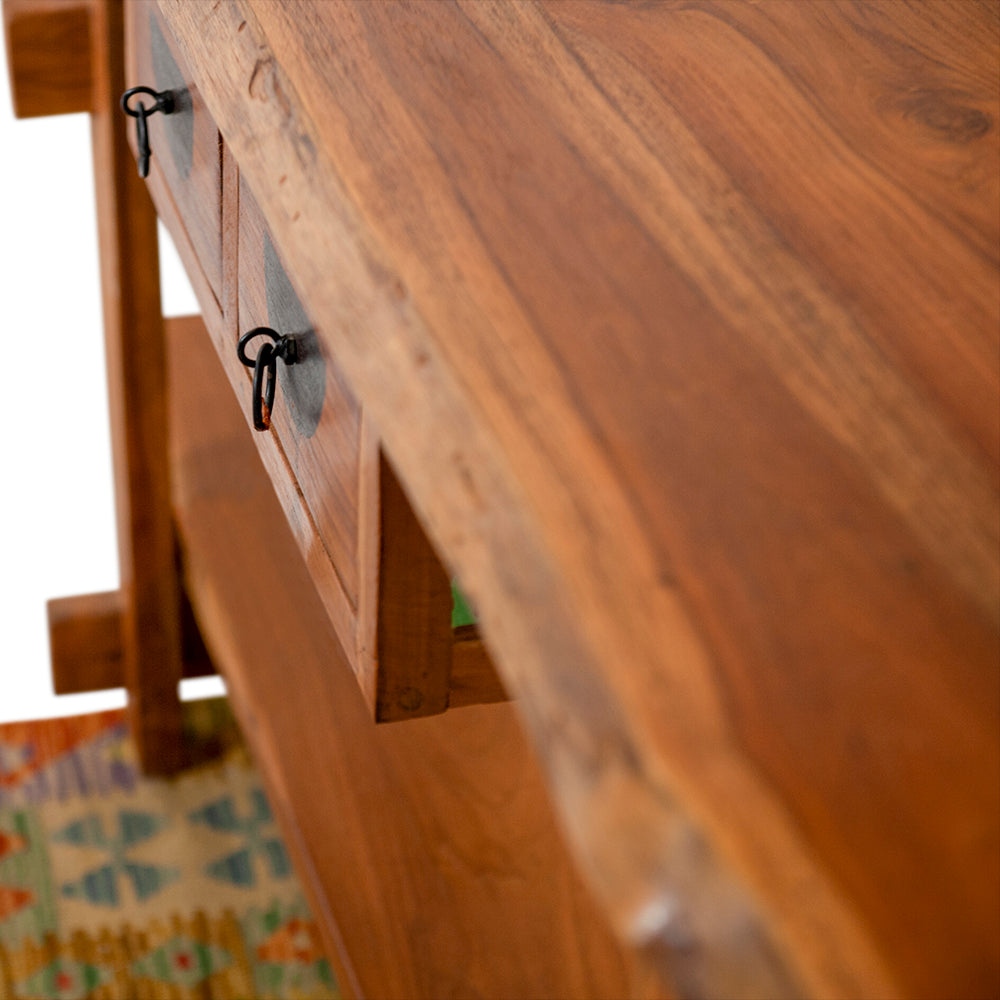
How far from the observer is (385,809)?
3.33ft

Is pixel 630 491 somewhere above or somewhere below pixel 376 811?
above

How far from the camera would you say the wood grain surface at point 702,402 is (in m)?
0.27

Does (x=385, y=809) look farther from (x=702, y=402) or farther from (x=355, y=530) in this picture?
(x=702, y=402)

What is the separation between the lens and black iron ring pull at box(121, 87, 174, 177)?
0.74 meters

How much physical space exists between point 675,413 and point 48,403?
1.49 metres

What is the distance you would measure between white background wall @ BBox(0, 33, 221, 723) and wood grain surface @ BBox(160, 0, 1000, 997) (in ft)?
3.70

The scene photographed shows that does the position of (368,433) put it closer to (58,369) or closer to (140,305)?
(140,305)

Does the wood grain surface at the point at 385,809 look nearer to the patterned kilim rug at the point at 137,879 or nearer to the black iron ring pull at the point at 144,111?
the patterned kilim rug at the point at 137,879

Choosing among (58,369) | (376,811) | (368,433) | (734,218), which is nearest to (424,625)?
(368,433)

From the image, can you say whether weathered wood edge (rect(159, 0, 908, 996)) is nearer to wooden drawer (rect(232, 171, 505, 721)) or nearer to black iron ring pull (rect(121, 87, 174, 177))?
wooden drawer (rect(232, 171, 505, 721))

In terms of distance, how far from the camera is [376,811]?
39.9 inches

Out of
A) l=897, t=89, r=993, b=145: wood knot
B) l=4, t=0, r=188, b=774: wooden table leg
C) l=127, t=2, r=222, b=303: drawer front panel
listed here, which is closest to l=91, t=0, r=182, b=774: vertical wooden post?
l=4, t=0, r=188, b=774: wooden table leg

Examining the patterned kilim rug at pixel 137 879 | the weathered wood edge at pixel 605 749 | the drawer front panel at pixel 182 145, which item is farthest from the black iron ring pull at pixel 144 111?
the patterned kilim rug at pixel 137 879

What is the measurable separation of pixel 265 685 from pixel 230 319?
46 cm
